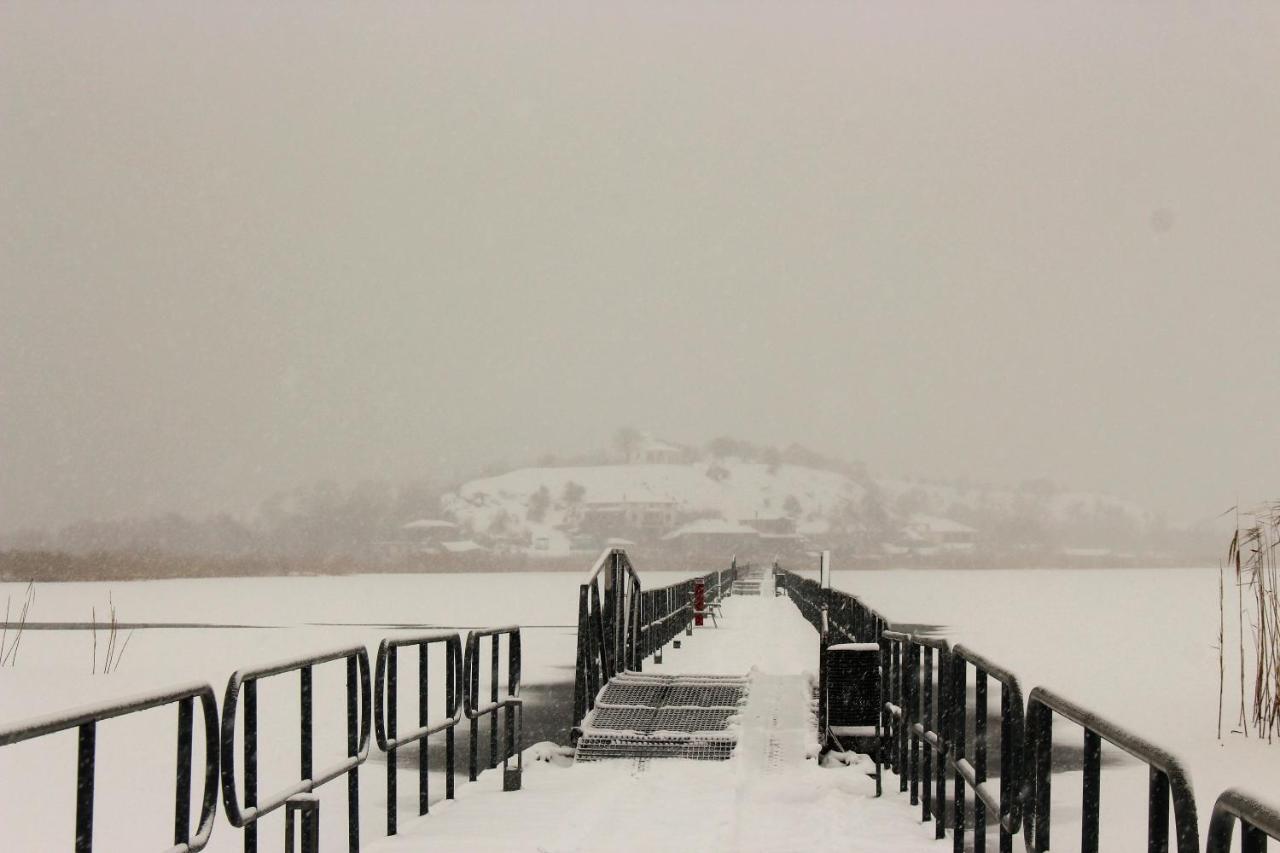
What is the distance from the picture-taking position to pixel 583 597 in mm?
10805

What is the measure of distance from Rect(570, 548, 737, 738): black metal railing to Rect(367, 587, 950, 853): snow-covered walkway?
1106 millimetres

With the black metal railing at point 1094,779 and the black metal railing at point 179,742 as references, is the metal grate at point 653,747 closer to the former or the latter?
the black metal railing at point 1094,779

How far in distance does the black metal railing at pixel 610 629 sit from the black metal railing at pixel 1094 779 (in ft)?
19.1

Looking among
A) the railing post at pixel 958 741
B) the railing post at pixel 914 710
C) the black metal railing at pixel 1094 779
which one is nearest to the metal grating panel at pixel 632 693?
the railing post at pixel 914 710

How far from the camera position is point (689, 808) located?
322 inches

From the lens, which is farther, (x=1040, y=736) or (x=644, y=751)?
(x=644, y=751)

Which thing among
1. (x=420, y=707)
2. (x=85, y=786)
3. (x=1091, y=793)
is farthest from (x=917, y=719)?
(x=85, y=786)

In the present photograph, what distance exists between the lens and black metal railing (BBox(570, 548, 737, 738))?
11359mm

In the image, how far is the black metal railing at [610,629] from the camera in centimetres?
1136

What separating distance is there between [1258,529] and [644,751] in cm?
958

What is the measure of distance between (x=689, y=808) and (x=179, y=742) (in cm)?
448

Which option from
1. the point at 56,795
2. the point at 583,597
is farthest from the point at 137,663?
the point at 583,597

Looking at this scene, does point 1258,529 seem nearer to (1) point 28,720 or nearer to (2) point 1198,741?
(2) point 1198,741

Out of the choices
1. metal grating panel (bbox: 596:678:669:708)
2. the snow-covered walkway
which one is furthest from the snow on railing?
metal grating panel (bbox: 596:678:669:708)
